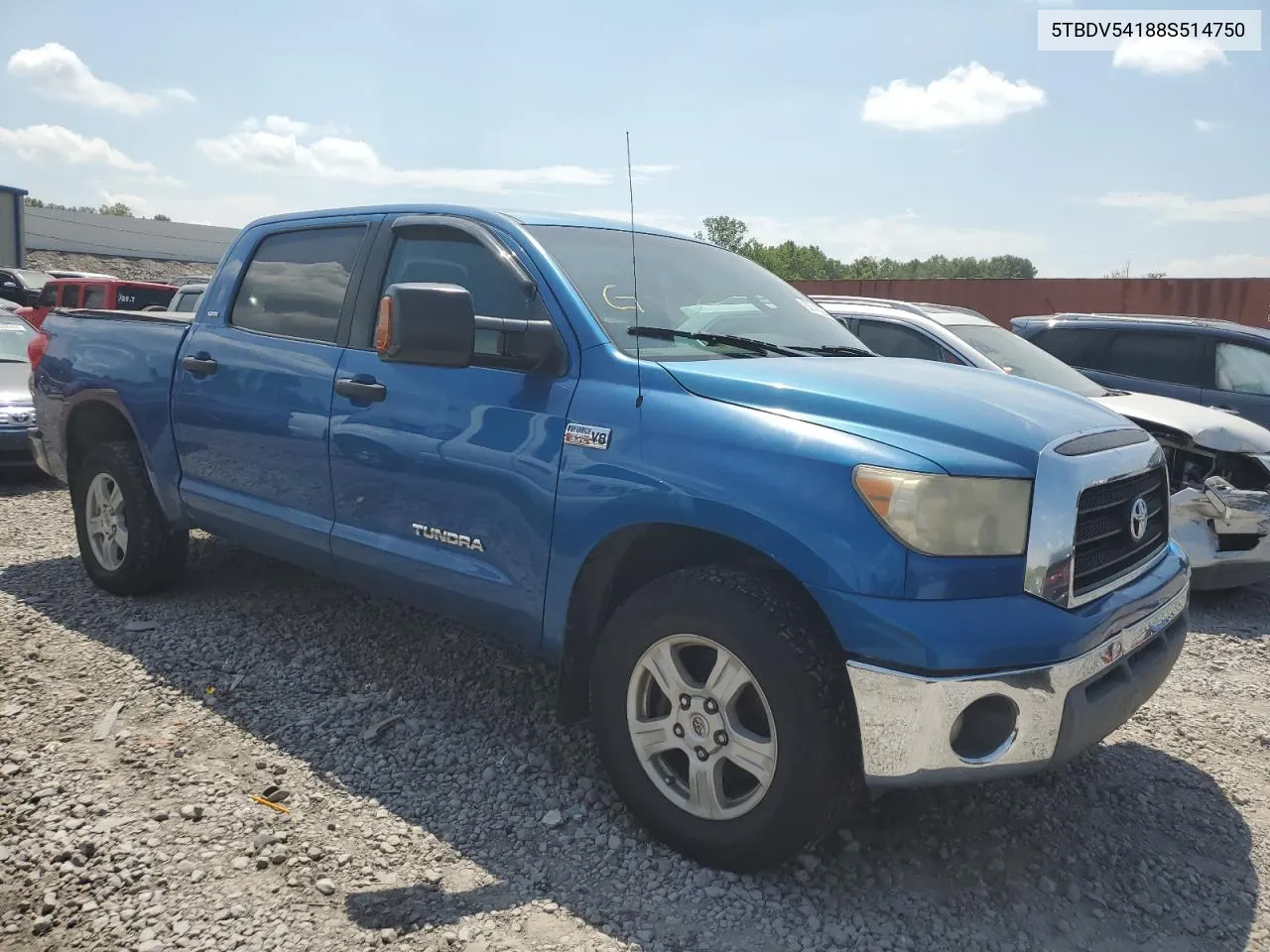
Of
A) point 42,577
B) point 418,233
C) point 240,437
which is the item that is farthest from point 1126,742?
point 42,577

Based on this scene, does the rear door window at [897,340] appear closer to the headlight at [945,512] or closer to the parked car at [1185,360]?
the parked car at [1185,360]

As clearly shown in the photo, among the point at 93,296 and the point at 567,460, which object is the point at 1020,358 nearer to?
the point at 567,460

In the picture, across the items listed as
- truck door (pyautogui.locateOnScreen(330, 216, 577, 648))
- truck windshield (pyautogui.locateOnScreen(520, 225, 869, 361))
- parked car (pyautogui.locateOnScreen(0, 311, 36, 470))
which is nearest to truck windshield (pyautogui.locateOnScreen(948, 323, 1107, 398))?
truck windshield (pyautogui.locateOnScreen(520, 225, 869, 361))

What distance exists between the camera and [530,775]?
132 inches

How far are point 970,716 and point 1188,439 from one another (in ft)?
13.7

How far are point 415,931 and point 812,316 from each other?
2.58 metres

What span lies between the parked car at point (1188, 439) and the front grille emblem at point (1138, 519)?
70.1 inches

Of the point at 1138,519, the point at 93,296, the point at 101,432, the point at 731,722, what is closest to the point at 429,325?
the point at 731,722

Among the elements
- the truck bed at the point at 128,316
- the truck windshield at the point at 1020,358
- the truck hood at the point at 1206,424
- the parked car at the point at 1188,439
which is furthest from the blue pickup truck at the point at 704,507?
the truck windshield at the point at 1020,358

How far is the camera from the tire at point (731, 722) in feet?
8.24

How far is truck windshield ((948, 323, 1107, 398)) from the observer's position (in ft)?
21.8

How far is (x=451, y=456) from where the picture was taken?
3.27 m

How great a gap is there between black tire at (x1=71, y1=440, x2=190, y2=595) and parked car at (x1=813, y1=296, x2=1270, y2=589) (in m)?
3.79

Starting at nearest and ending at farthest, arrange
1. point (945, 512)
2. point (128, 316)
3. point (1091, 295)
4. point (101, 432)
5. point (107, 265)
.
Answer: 1. point (945, 512)
2. point (128, 316)
3. point (101, 432)
4. point (1091, 295)
5. point (107, 265)
